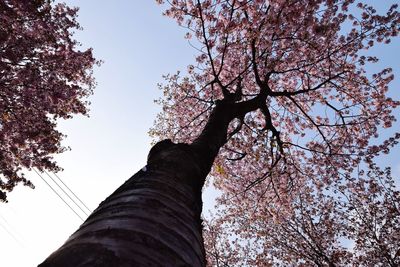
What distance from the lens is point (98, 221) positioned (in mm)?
1811

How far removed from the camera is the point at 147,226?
5.65 ft

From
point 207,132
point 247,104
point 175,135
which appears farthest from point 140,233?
point 175,135

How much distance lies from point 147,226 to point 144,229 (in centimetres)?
5

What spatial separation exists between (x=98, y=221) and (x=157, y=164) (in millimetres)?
1302

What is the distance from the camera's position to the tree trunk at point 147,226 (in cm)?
140

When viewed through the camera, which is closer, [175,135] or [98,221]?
[98,221]

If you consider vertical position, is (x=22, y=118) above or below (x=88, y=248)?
above

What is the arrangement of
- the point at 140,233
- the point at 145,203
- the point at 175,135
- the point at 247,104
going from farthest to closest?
the point at 175,135
the point at 247,104
the point at 145,203
the point at 140,233

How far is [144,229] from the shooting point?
1.67m

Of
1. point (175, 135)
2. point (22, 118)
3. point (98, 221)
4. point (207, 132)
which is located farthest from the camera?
point (175, 135)

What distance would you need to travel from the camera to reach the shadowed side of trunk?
1.40m

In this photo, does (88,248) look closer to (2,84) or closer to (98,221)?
(98,221)

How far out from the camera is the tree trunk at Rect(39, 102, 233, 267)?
1399mm

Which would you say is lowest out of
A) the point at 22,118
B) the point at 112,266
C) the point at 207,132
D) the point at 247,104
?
the point at 112,266
